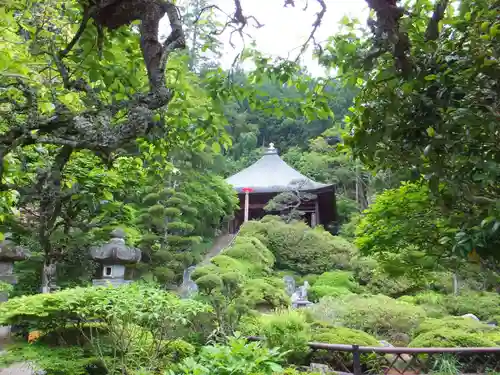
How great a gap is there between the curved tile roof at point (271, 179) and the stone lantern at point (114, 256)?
42.8 feet

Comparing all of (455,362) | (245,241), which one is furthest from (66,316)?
(245,241)

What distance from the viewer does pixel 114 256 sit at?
833 cm

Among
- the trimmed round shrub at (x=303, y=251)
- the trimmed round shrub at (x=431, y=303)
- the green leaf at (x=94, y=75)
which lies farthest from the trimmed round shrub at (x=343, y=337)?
the trimmed round shrub at (x=303, y=251)

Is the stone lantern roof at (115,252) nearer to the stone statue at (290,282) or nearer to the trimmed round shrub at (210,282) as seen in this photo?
the trimmed round shrub at (210,282)

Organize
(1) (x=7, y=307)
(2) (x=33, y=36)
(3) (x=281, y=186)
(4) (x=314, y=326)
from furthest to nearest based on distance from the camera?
1. (3) (x=281, y=186)
2. (4) (x=314, y=326)
3. (1) (x=7, y=307)
4. (2) (x=33, y=36)

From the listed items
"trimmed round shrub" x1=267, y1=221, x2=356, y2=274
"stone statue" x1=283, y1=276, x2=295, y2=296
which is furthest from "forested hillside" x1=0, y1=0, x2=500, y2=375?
"trimmed round shrub" x1=267, y1=221, x2=356, y2=274

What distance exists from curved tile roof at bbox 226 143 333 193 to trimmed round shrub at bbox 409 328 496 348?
549 inches

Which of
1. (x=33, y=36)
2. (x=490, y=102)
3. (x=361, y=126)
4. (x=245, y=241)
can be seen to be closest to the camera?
(x=490, y=102)

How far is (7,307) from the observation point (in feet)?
16.9

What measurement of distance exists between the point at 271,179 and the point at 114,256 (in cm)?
1579

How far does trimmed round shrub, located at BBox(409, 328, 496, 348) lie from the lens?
6852mm

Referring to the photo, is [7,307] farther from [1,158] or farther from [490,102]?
[490,102]

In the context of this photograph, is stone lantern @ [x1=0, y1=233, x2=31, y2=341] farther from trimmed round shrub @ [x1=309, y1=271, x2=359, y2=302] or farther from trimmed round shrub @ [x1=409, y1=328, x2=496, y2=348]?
trimmed round shrub @ [x1=309, y1=271, x2=359, y2=302]

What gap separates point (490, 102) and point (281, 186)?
68.5 feet
